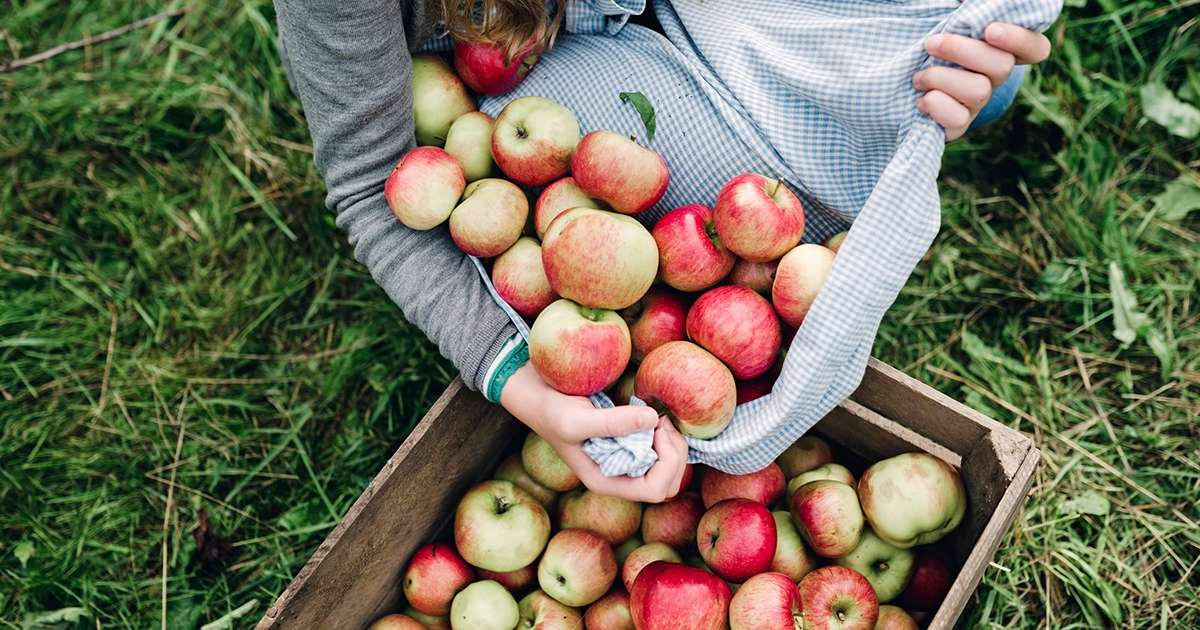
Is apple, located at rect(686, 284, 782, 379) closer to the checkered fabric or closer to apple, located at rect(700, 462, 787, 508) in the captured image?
the checkered fabric

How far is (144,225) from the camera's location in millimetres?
2619

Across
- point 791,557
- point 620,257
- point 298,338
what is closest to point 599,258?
point 620,257

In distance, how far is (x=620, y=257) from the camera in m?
1.45

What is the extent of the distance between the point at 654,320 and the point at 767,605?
600 mm

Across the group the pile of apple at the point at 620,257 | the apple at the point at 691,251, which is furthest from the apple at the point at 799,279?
the apple at the point at 691,251

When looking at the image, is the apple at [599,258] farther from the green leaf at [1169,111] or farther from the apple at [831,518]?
the green leaf at [1169,111]

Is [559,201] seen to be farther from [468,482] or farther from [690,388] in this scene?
[468,482]

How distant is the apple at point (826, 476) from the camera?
1726 millimetres

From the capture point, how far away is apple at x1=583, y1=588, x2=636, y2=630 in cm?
167

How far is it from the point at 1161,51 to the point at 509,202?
230 cm

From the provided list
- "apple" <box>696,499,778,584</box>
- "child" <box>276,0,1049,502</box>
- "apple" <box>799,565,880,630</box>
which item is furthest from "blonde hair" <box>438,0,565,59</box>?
"apple" <box>799,565,880,630</box>

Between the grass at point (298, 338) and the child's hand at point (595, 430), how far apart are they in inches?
31.3

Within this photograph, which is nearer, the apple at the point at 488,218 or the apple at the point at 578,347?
the apple at the point at 578,347

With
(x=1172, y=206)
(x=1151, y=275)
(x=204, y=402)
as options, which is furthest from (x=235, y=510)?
(x=1172, y=206)
